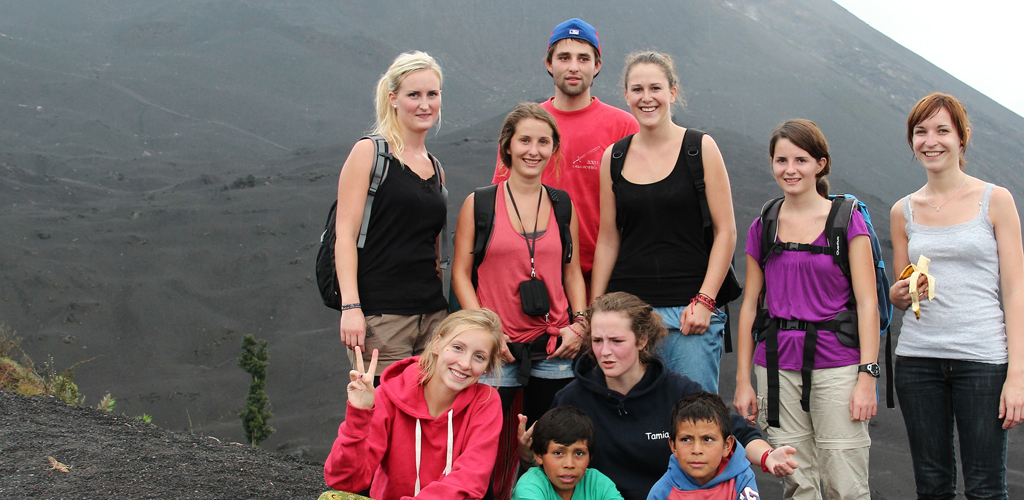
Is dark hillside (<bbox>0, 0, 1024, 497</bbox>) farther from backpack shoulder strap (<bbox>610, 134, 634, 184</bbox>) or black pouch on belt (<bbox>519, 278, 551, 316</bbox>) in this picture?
backpack shoulder strap (<bbox>610, 134, 634, 184</bbox>)

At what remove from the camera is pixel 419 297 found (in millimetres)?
2631

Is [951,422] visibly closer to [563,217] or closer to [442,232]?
[563,217]

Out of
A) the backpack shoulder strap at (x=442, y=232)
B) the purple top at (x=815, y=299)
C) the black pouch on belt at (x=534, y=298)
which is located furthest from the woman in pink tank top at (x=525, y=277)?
the purple top at (x=815, y=299)

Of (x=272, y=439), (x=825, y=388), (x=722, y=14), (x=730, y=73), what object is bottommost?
(x=272, y=439)

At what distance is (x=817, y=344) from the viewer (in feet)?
7.81

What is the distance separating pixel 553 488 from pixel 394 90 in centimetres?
152

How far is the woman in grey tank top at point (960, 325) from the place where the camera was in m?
2.29

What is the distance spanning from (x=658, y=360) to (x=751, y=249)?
553 mm

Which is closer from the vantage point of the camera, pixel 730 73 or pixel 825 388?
pixel 825 388

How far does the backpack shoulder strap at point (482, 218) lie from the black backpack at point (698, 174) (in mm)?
461

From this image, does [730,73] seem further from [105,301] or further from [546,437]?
[546,437]

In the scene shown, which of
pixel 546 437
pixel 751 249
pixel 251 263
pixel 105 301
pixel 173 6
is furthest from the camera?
pixel 173 6

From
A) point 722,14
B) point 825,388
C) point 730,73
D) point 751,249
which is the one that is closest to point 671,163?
point 751,249

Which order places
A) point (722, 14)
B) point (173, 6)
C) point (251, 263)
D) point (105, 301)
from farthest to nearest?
point (722, 14) < point (173, 6) < point (251, 263) < point (105, 301)
